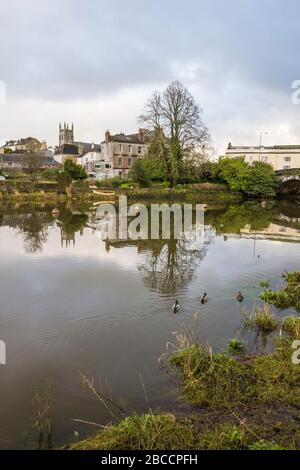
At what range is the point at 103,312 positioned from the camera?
11.1 metres

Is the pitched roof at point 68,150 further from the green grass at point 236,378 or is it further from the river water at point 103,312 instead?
the green grass at point 236,378

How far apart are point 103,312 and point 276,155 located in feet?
272

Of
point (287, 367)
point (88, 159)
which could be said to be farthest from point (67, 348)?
point (88, 159)

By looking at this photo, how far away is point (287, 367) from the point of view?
7777mm

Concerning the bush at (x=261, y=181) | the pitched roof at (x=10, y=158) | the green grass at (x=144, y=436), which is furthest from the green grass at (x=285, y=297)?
the pitched roof at (x=10, y=158)

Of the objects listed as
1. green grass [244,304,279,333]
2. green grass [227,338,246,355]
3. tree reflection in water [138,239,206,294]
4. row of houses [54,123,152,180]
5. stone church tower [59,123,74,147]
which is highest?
stone church tower [59,123,74,147]

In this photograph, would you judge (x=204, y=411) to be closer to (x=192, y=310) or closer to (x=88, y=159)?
(x=192, y=310)

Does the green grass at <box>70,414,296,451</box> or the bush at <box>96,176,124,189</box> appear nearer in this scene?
the green grass at <box>70,414,296,451</box>

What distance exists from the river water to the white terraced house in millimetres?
67444

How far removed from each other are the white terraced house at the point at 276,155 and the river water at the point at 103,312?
67.4 meters

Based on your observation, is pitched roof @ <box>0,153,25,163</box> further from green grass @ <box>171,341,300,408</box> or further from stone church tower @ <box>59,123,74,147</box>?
green grass @ <box>171,341,300,408</box>

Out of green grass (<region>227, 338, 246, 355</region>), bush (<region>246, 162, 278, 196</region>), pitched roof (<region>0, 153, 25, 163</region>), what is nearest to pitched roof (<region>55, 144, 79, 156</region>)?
pitched roof (<region>0, 153, 25, 163</region>)

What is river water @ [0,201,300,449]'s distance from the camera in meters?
6.98

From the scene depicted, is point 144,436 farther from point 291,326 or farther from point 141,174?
point 141,174
